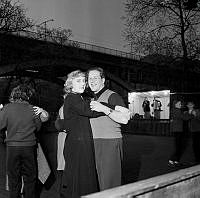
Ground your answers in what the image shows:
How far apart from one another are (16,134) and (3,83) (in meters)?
10.6

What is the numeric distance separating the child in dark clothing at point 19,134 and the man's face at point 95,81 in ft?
3.12

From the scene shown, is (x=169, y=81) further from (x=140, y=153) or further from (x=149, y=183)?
(x=149, y=183)

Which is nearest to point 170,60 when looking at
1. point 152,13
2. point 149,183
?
point 152,13

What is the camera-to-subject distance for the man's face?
8.22ft

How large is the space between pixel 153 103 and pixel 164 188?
39.2 feet

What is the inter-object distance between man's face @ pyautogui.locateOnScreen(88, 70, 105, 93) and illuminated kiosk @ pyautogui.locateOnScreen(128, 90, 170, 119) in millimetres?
10966

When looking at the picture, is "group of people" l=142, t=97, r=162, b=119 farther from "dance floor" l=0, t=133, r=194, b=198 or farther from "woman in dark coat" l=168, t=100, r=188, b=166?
"woman in dark coat" l=168, t=100, r=188, b=166

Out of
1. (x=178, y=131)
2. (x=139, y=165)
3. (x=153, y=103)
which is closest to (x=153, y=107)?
(x=153, y=103)

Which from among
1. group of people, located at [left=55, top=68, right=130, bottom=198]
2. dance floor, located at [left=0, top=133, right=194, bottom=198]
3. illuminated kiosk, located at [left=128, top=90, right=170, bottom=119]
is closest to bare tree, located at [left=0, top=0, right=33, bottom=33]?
illuminated kiosk, located at [left=128, top=90, right=170, bottom=119]

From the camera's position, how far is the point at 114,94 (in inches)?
97.5

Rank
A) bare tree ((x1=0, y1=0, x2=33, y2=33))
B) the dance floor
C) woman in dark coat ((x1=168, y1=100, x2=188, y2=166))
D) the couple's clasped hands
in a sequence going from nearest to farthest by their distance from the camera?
the couple's clasped hands → the dance floor → woman in dark coat ((x1=168, y1=100, x2=188, y2=166)) → bare tree ((x1=0, y1=0, x2=33, y2=33))

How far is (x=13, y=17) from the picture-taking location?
48.0 ft

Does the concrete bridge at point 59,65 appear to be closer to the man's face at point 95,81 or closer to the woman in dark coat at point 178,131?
the woman in dark coat at point 178,131

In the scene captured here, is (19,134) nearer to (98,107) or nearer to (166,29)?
(98,107)
